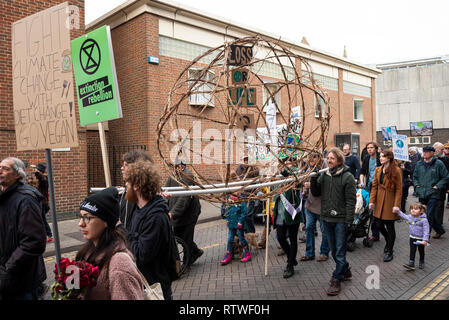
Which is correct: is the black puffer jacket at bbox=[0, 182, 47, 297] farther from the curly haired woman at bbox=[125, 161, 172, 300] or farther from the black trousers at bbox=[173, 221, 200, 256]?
the black trousers at bbox=[173, 221, 200, 256]

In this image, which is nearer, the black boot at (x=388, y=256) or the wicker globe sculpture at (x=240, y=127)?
the wicker globe sculpture at (x=240, y=127)

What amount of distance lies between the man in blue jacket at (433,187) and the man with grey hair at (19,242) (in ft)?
23.8

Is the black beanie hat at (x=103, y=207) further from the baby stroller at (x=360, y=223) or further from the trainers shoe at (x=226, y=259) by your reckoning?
the baby stroller at (x=360, y=223)

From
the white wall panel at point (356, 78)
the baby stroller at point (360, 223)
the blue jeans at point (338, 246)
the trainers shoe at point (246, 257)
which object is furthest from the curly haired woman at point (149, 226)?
the white wall panel at point (356, 78)

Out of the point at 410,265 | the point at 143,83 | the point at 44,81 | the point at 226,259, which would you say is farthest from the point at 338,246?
the point at 143,83

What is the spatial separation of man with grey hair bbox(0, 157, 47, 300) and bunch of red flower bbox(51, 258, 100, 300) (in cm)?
116

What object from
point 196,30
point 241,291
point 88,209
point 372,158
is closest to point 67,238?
point 241,291

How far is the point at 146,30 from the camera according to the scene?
11.6 m

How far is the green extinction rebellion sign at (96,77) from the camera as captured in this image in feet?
8.40

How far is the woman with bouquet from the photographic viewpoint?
1769mm

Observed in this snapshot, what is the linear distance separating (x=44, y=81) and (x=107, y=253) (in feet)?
4.91

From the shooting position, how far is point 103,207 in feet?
6.62

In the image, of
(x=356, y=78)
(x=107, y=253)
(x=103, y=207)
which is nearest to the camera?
(x=107, y=253)

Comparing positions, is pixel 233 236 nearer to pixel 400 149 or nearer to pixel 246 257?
pixel 246 257
